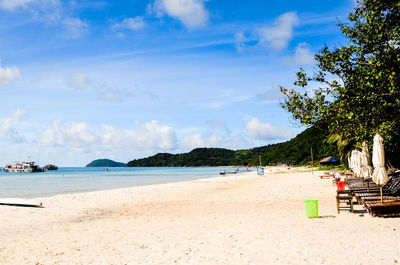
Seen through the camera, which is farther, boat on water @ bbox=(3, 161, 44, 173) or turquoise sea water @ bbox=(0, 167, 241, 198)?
boat on water @ bbox=(3, 161, 44, 173)

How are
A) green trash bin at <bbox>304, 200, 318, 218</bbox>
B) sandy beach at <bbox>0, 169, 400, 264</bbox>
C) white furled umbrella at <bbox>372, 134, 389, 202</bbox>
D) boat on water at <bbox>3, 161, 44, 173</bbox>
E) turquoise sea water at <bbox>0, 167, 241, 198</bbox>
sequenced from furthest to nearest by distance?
boat on water at <bbox>3, 161, 44, 173</bbox>, turquoise sea water at <bbox>0, 167, 241, 198</bbox>, green trash bin at <bbox>304, 200, 318, 218</bbox>, white furled umbrella at <bbox>372, 134, 389, 202</bbox>, sandy beach at <bbox>0, 169, 400, 264</bbox>

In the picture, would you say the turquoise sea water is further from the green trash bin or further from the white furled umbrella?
the white furled umbrella

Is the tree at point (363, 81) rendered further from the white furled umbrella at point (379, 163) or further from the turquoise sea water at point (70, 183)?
the turquoise sea water at point (70, 183)

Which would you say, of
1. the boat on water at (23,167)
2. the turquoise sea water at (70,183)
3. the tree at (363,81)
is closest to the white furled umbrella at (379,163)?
the tree at (363,81)

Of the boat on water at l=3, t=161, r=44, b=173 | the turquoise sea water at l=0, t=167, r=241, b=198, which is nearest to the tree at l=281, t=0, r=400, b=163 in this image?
the turquoise sea water at l=0, t=167, r=241, b=198

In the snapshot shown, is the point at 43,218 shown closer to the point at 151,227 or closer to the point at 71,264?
the point at 151,227

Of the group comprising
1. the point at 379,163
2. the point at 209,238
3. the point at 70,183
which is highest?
the point at 379,163

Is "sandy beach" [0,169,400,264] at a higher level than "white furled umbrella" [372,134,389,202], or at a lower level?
lower

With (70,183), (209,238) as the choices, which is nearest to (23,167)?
(70,183)

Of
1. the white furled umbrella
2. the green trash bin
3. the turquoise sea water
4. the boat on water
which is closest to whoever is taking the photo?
the white furled umbrella

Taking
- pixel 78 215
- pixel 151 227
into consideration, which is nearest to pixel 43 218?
pixel 78 215

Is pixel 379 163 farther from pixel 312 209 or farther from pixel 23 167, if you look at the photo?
pixel 23 167

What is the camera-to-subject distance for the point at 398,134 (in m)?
14.6

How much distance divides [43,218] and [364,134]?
1439cm
